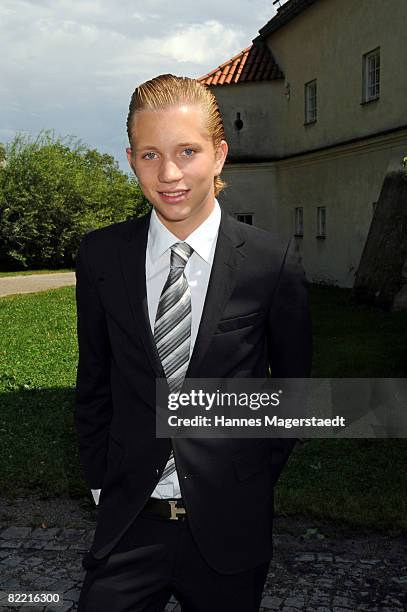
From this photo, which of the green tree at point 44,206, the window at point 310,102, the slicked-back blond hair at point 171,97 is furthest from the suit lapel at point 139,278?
the green tree at point 44,206

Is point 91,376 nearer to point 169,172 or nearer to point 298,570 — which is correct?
point 169,172

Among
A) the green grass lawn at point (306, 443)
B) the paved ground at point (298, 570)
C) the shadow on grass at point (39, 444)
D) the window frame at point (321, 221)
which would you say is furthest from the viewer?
the window frame at point (321, 221)

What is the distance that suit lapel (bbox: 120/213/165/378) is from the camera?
7.90 ft

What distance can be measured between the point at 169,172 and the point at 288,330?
669 millimetres

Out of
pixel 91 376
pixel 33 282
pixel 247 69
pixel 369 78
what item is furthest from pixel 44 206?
pixel 91 376

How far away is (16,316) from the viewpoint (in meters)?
17.2

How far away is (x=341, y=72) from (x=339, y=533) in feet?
60.9

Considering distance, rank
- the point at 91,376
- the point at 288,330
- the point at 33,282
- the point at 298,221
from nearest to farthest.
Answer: the point at 288,330
the point at 91,376
the point at 298,221
the point at 33,282

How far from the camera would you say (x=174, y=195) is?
2367mm

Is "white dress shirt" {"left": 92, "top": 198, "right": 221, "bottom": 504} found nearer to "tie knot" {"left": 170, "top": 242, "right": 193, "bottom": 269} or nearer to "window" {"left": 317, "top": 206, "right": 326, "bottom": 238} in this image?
"tie knot" {"left": 170, "top": 242, "right": 193, "bottom": 269}

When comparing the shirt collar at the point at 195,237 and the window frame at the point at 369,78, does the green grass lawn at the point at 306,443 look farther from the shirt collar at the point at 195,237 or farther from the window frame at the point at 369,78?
the window frame at the point at 369,78

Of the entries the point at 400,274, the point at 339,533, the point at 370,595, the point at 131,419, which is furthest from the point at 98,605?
the point at 400,274

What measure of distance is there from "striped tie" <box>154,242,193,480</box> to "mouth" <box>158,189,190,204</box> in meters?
0.19

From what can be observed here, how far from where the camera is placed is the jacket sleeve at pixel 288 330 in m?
2.53
